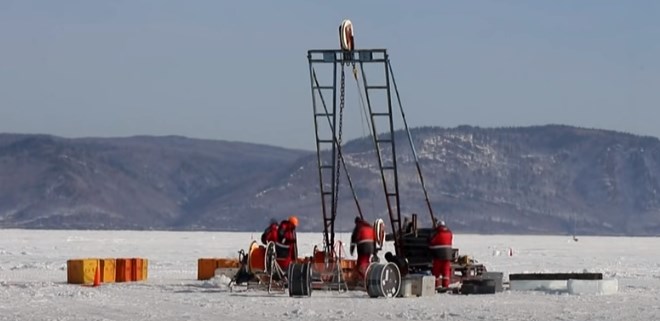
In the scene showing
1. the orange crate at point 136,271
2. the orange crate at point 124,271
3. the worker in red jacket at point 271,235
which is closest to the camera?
the worker in red jacket at point 271,235

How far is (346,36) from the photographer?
31297mm

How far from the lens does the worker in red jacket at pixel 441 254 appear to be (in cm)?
3117

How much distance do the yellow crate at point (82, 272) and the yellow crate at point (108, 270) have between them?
0.33 metres

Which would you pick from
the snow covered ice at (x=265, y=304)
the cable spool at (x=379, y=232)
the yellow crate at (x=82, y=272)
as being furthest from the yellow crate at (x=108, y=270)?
the cable spool at (x=379, y=232)

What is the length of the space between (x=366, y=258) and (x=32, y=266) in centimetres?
1485

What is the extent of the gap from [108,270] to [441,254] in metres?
7.32

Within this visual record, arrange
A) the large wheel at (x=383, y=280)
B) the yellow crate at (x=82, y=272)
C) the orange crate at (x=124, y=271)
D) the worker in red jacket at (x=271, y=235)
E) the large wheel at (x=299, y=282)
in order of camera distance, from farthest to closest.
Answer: the orange crate at (x=124, y=271)
the yellow crate at (x=82, y=272)
the worker in red jacket at (x=271, y=235)
the large wheel at (x=299, y=282)
the large wheel at (x=383, y=280)

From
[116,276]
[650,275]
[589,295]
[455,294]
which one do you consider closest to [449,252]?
[455,294]

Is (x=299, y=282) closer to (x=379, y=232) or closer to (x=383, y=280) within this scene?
(x=383, y=280)

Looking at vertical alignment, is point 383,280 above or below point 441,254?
below

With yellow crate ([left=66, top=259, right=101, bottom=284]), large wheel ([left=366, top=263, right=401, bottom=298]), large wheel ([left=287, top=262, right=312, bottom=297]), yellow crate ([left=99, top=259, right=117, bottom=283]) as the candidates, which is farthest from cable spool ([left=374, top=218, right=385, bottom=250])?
yellow crate ([left=99, top=259, right=117, bottom=283])

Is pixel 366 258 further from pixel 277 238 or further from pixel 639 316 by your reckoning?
pixel 639 316

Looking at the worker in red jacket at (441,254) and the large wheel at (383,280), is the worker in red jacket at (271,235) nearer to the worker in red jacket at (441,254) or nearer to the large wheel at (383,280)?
the large wheel at (383,280)

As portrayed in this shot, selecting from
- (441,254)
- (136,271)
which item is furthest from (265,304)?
(136,271)
